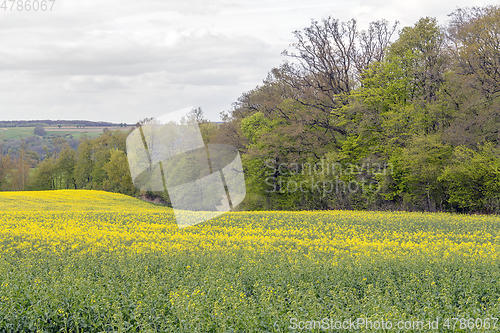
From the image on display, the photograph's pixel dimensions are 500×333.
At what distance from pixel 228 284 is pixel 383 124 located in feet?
95.2

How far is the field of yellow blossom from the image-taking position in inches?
241

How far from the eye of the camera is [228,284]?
25.4 feet

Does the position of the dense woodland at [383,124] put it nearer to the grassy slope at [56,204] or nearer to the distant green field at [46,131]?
the grassy slope at [56,204]

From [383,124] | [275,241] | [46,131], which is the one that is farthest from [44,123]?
[275,241]

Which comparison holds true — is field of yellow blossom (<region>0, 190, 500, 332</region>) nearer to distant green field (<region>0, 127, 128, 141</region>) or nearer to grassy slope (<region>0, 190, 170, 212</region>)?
grassy slope (<region>0, 190, 170, 212</region>)

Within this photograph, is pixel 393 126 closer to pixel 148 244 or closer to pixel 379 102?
pixel 379 102

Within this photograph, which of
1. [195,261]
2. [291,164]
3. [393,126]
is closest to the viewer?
[195,261]

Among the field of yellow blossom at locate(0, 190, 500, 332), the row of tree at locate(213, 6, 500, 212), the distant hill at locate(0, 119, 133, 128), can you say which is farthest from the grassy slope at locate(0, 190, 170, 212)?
the distant hill at locate(0, 119, 133, 128)

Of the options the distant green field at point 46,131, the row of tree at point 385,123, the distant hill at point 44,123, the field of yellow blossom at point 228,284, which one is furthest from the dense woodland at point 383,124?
the distant hill at point 44,123

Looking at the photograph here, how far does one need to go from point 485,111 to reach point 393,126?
704 centimetres

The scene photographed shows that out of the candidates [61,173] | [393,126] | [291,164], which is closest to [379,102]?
[393,126]

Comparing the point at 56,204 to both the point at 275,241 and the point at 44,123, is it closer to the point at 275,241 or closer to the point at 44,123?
the point at 275,241

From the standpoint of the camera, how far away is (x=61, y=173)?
87.5m

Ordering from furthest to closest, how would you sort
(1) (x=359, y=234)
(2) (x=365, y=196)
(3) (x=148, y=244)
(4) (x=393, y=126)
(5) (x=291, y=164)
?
(5) (x=291, y=164)
(2) (x=365, y=196)
(4) (x=393, y=126)
(1) (x=359, y=234)
(3) (x=148, y=244)
